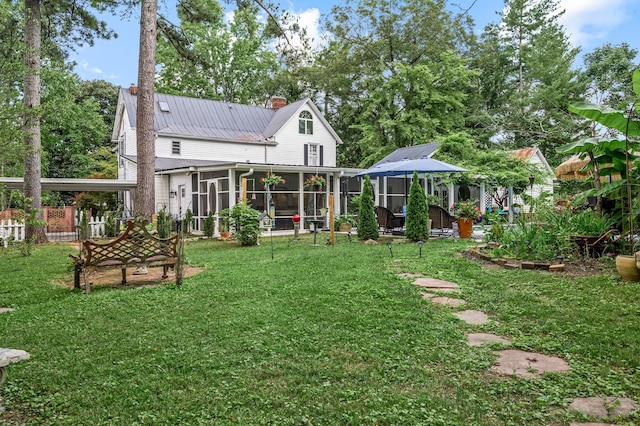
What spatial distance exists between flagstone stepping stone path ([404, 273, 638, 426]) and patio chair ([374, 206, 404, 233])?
8.00 meters

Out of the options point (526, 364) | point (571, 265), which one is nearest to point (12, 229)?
point (571, 265)

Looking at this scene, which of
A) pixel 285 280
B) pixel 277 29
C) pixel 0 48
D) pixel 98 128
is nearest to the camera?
pixel 285 280

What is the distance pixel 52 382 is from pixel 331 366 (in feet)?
5.93

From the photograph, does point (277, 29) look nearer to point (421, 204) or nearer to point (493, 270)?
point (421, 204)

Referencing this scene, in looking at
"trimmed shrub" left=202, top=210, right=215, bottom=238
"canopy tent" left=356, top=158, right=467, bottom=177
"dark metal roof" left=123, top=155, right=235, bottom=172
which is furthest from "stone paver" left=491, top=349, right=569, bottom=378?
A: "dark metal roof" left=123, top=155, right=235, bottom=172

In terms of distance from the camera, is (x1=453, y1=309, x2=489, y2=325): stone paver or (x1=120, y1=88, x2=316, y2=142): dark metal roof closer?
(x1=453, y1=309, x2=489, y2=325): stone paver

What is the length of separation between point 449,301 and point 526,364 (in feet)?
5.79

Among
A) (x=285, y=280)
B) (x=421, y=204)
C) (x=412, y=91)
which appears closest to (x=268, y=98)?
(x=412, y=91)

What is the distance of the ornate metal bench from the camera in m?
5.82

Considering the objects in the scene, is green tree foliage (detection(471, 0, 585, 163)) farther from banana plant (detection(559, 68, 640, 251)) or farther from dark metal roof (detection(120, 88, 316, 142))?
banana plant (detection(559, 68, 640, 251))

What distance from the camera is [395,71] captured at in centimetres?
2797

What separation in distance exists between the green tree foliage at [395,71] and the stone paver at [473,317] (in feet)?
73.7

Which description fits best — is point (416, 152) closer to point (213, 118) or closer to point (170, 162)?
point (213, 118)

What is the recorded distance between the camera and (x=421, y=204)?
35.3ft
